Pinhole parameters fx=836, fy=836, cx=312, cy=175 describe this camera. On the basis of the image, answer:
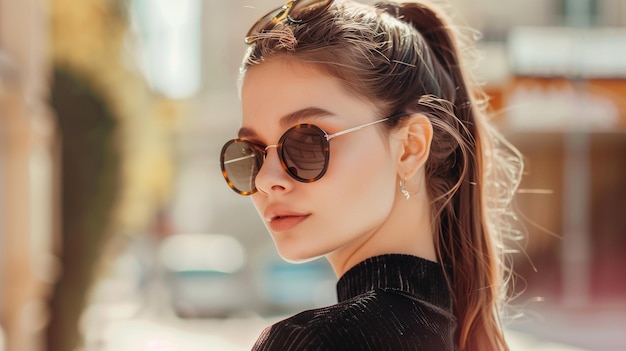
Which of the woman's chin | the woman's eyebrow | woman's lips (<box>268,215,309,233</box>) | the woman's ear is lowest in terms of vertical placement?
the woman's chin

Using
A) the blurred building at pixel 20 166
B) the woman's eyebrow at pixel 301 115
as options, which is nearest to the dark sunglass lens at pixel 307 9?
the woman's eyebrow at pixel 301 115

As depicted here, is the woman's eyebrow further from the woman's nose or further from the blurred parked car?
the blurred parked car

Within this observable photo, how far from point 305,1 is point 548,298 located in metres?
14.0

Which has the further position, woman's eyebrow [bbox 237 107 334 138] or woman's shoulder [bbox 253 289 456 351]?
woman's eyebrow [bbox 237 107 334 138]

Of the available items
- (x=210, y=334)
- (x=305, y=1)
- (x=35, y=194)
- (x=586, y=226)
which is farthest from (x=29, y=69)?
(x=586, y=226)

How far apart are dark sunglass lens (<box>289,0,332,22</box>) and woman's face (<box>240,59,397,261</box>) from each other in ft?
0.27

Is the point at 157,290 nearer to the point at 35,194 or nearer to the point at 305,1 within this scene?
the point at 35,194

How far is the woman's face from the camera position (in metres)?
1.27

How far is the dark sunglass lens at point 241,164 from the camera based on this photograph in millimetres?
1352

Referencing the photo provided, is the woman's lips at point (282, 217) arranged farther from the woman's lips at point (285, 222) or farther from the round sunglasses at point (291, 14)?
the round sunglasses at point (291, 14)

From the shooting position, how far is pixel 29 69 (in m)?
5.86

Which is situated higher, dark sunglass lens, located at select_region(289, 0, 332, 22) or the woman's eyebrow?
dark sunglass lens, located at select_region(289, 0, 332, 22)

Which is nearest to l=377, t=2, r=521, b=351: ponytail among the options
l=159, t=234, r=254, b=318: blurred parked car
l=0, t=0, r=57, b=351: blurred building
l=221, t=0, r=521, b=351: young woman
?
l=221, t=0, r=521, b=351: young woman

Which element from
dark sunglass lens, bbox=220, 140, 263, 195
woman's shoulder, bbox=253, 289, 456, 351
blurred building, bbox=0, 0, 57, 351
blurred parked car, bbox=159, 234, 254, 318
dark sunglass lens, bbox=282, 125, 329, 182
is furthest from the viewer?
blurred parked car, bbox=159, 234, 254, 318
